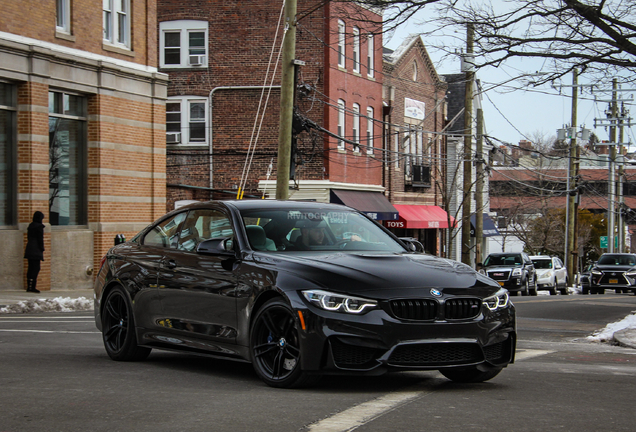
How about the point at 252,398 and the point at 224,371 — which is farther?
the point at 224,371

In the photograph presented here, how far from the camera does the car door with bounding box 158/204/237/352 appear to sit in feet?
24.1

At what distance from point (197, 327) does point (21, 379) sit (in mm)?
1485

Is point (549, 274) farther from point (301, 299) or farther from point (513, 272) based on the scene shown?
point (301, 299)

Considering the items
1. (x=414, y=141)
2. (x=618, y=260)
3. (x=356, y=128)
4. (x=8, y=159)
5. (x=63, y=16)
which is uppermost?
(x=63, y=16)

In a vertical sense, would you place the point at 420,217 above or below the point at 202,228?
below

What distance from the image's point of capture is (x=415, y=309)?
6457 mm

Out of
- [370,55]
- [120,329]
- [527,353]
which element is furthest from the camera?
[370,55]

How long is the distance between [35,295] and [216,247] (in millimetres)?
13307

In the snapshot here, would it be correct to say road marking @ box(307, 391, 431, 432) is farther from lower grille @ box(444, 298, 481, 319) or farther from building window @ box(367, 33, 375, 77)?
building window @ box(367, 33, 375, 77)

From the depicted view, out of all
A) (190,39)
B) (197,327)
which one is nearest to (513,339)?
(197,327)

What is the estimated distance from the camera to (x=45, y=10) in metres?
21.3

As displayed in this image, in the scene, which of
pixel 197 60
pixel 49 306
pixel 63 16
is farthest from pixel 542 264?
pixel 49 306

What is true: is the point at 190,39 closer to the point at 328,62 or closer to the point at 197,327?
the point at 328,62

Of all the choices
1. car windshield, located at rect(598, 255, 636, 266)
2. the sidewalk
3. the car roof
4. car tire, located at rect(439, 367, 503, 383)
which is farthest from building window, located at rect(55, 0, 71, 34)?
car windshield, located at rect(598, 255, 636, 266)
